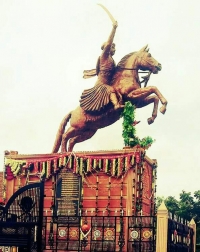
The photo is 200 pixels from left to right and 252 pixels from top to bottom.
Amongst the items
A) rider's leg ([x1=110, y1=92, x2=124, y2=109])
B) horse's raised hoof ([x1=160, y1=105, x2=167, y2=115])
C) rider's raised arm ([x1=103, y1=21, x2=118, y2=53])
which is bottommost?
horse's raised hoof ([x1=160, y1=105, x2=167, y2=115])

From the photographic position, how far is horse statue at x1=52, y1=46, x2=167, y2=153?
89.1 feet

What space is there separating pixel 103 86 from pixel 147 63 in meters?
2.76

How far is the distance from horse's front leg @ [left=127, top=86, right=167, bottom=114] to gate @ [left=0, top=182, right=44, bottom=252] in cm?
1261

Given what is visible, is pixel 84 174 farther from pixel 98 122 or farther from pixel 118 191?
pixel 98 122

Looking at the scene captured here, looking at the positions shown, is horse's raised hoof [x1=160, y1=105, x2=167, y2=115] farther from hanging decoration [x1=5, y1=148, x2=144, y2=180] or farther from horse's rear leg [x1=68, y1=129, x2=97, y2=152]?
horse's rear leg [x1=68, y1=129, x2=97, y2=152]

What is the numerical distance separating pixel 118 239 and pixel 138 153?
4.33 metres

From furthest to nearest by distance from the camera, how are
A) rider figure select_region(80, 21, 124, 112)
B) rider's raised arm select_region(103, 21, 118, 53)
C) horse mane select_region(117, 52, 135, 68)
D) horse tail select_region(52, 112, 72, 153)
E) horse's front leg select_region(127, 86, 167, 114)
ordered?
1. horse tail select_region(52, 112, 72, 153)
2. horse mane select_region(117, 52, 135, 68)
3. rider figure select_region(80, 21, 124, 112)
4. rider's raised arm select_region(103, 21, 118, 53)
5. horse's front leg select_region(127, 86, 167, 114)

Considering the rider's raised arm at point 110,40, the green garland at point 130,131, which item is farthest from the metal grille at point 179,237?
the rider's raised arm at point 110,40

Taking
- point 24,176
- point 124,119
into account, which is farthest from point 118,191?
point 24,176

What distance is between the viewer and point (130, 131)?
1003 inches

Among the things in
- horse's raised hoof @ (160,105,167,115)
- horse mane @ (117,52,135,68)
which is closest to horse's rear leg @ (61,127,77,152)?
horse mane @ (117,52,135,68)

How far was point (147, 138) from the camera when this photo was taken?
25.0 m

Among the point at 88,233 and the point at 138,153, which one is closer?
the point at 88,233

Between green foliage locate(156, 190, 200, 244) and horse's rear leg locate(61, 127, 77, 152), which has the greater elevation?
horse's rear leg locate(61, 127, 77, 152)
